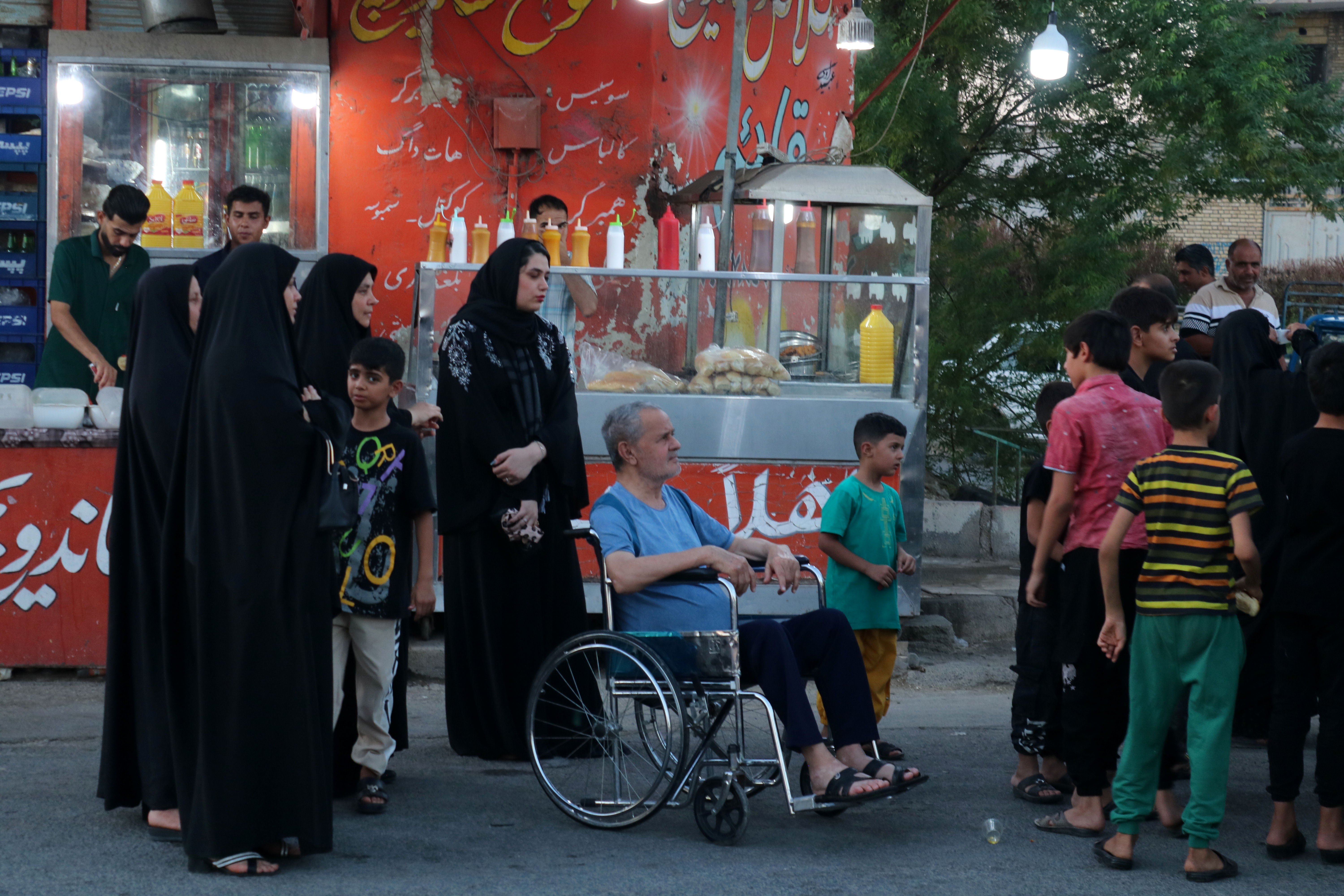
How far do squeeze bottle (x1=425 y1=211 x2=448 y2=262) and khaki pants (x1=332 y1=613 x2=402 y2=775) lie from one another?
3.06m

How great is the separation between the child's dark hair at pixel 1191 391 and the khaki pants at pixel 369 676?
2.46m

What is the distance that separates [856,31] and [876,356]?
293 cm

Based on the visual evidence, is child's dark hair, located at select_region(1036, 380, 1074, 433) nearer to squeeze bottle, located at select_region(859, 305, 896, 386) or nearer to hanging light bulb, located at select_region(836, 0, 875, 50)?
squeeze bottle, located at select_region(859, 305, 896, 386)

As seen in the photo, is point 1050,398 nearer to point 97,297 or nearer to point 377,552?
point 377,552

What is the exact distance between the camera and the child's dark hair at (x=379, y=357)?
4387 mm

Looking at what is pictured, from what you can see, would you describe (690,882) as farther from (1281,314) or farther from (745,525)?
(1281,314)

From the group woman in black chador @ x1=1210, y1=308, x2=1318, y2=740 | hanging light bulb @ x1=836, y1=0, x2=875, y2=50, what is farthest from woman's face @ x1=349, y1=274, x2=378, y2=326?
hanging light bulb @ x1=836, y1=0, x2=875, y2=50

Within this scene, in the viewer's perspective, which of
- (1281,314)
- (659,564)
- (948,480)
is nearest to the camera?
(659,564)

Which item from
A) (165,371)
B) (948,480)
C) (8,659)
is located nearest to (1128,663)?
(165,371)

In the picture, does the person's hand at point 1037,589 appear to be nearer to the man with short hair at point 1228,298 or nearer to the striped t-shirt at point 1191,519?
the striped t-shirt at point 1191,519

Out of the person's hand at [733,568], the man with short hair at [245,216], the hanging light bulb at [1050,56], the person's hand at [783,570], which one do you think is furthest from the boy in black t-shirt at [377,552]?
the hanging light bulb at [1050,56]

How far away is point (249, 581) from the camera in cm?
366

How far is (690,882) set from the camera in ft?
12.4

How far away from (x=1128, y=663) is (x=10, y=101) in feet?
24.3
